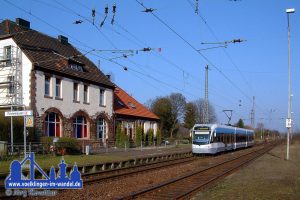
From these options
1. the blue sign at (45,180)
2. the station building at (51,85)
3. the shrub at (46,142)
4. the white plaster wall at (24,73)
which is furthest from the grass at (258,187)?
the white plaster wall at (24,73)

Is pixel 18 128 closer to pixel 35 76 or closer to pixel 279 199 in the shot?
pixel 35 76

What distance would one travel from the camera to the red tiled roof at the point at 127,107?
49325 millimetres

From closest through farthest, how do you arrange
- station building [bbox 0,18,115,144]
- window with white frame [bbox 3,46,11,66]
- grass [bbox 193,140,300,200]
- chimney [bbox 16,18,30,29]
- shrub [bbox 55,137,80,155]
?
grass [bbox 193,140,300,200], shrub [bbox 55,137,80,155], station building [bbox 0,18,115,144], window with white frame [bbox 3,46,11,66], chimney [bbox 16,18,30,29]

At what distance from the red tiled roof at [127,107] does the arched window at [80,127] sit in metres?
6.94

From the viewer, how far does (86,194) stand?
14.3m

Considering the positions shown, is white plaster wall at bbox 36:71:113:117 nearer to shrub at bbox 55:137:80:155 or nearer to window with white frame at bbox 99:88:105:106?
window with white frame at bbox 99:88:105:106

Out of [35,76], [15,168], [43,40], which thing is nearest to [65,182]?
[15,168]

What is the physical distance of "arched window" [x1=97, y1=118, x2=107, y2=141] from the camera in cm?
4253

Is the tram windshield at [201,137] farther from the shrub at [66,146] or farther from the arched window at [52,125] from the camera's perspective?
the arched window at [52,125]

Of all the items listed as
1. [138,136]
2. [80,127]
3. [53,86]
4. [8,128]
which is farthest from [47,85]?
[138,136]

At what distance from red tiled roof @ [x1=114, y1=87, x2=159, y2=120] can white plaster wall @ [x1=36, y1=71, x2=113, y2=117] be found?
3.23 meters

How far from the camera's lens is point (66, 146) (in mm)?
30031

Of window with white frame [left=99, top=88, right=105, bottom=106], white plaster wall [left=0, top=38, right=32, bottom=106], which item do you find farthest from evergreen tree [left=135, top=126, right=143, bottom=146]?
white plaster wall [left=0, top=38, right=32, bottom=106]

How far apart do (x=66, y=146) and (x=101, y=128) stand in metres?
13.2
